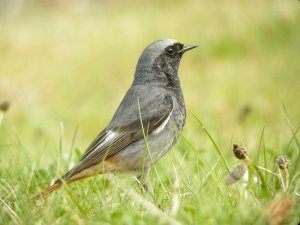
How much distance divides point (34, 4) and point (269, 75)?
37.3 feet

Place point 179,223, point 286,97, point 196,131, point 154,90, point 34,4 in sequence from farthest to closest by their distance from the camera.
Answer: point 34,4
point 286,97
point 196,131
point 154,90
point 179,223

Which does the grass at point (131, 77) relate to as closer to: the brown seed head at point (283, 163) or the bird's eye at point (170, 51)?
the brown seed head at point (283, 163)

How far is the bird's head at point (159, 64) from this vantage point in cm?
605

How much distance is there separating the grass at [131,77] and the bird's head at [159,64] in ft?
2.20

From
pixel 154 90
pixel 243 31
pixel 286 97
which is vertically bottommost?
pixel 286 97

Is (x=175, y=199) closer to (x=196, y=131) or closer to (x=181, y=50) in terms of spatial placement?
(x=181, y=50)

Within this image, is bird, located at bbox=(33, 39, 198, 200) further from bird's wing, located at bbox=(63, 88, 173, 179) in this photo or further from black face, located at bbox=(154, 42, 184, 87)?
black face, located at bbox=(154, 42, 184, 87)

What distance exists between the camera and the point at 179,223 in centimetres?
356

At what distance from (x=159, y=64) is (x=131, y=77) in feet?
18.4

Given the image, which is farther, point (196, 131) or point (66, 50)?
point (66, 50)

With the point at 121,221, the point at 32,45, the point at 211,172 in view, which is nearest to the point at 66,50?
the point at 32,45

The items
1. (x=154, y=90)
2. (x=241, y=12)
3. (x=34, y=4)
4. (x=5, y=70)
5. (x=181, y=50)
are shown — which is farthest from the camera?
(x=34, y=4)

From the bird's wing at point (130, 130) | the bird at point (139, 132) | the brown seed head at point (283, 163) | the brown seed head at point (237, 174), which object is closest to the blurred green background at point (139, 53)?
the bird at point (139, 132)

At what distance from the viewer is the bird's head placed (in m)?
6.05
